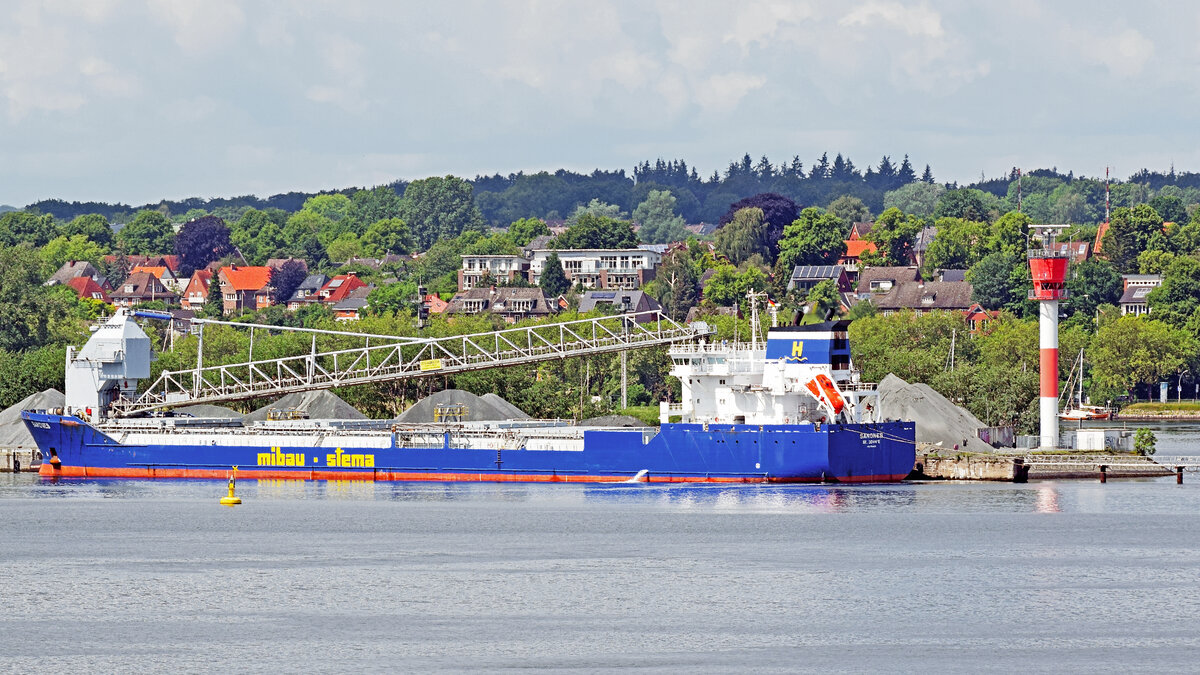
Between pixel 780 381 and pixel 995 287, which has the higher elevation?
pixel 995 287

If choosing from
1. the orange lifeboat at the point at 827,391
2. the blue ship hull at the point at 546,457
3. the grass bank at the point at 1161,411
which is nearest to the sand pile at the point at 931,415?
the blue ship hull at the point at 546,457

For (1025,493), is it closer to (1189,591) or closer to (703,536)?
(703,536)

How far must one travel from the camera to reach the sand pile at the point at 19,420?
99125 millimetres

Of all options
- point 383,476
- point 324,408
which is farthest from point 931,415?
point 324,408

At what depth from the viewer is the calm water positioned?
4528 cm

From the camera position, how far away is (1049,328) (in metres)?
85.1

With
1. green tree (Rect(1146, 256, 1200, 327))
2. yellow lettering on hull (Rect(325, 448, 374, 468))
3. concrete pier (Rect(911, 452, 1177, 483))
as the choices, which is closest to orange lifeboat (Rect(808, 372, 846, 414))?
concrete pier (Rect(911, 452, 1177, 483))

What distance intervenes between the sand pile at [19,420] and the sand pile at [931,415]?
43.8m

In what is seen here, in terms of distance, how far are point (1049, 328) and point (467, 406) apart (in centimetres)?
3286

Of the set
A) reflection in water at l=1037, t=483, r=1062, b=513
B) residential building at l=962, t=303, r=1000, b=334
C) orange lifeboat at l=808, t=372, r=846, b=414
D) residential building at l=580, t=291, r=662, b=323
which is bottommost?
reflection in water at l=1037, t=483, r=1062, b=513

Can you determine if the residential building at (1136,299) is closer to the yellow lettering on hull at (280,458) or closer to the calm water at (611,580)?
the calm water at (611,580)

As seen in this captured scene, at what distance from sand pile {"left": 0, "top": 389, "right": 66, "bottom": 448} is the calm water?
2096cm

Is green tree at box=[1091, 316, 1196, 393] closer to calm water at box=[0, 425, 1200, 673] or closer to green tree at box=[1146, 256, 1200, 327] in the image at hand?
green tree at box=[1146, 256, 1200, 327]

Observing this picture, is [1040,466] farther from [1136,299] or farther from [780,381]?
[1136,299]
